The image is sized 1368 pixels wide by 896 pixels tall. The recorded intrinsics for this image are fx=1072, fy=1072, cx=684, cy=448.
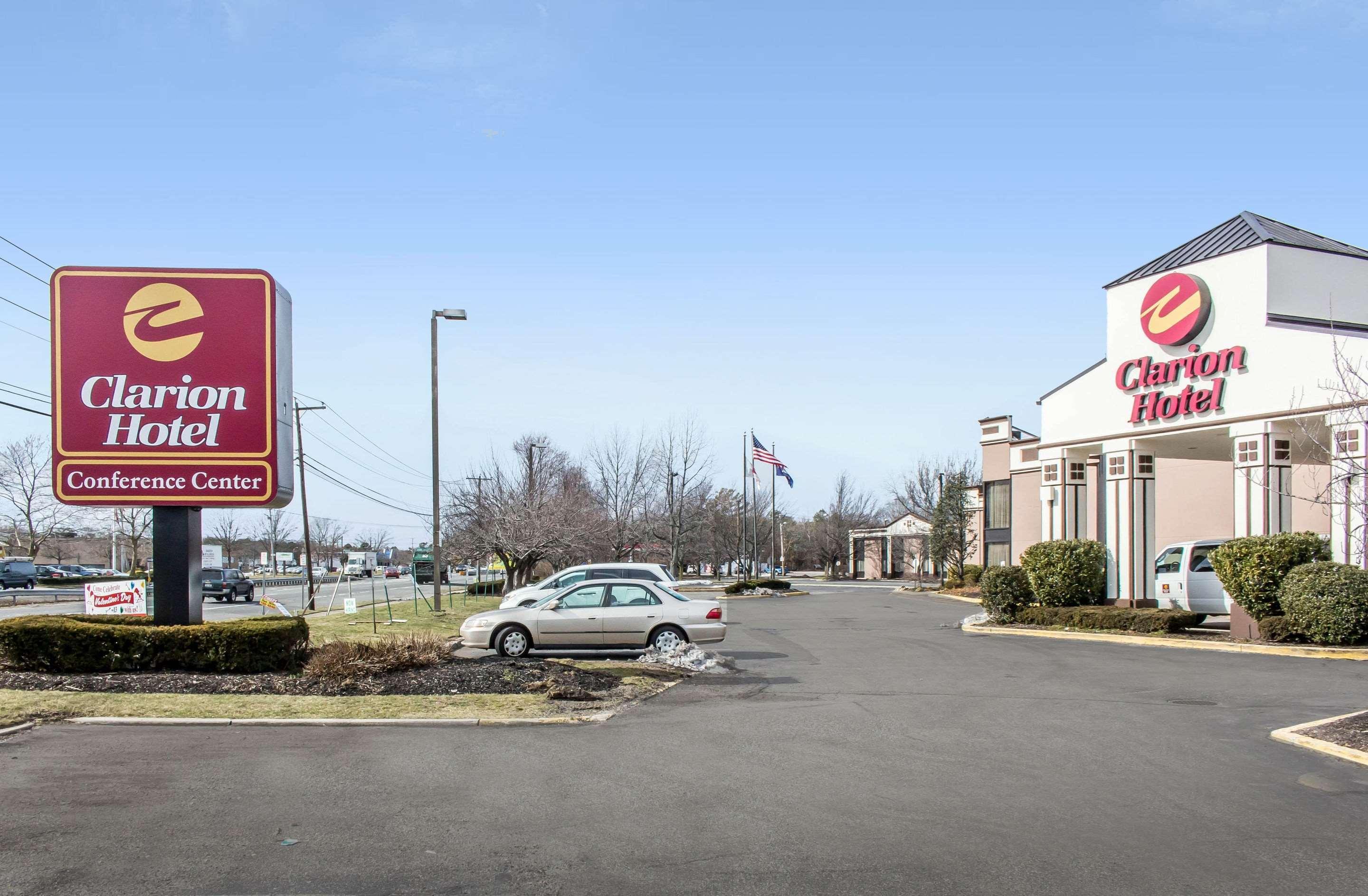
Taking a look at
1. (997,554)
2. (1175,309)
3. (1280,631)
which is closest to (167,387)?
(1280,631)

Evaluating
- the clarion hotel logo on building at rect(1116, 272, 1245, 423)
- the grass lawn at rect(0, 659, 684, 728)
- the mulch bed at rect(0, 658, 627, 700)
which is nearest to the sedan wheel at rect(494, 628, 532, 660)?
the mulch bed at rect(0, 658, 627, 700)

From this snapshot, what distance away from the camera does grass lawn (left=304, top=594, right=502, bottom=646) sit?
21.2 metres

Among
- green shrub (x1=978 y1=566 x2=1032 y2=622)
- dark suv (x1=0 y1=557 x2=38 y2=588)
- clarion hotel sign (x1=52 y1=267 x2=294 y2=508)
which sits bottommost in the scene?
dark suv (x1=0 y1=557 x2=38 y2=588)

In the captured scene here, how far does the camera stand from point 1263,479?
2205cm

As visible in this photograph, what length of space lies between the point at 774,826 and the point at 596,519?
3823cm

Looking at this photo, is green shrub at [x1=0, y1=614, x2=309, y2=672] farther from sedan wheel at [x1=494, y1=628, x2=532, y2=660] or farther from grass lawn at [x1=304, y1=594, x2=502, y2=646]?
grass lawn at [x1=304, y1=594, x2=502, y2=646]

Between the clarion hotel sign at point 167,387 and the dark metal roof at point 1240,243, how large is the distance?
→ 19.5 m

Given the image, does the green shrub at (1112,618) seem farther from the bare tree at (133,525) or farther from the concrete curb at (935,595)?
the bare tree at (133,525)

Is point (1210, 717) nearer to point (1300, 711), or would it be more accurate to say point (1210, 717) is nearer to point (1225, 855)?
point (1300, 711)

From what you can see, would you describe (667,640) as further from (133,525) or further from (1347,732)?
(133,525)

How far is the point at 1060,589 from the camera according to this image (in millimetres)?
25766

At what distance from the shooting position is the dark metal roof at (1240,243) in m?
23.0

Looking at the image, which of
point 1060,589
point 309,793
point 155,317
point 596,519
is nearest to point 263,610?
point 596,519

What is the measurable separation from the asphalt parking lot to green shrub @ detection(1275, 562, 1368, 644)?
5.94m
